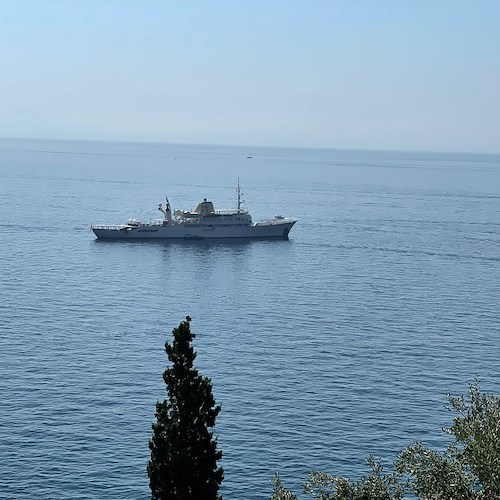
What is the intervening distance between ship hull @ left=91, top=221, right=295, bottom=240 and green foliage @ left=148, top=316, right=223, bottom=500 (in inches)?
4382

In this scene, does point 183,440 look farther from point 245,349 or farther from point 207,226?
point 207,226

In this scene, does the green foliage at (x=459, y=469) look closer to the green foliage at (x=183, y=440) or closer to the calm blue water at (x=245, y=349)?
the green foliage at (x=183, y=440)

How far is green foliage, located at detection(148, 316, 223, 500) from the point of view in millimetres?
28469

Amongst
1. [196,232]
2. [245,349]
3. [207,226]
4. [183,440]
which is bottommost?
[245,349]

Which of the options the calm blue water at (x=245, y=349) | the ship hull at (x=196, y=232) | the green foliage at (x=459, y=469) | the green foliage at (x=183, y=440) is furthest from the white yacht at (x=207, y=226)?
the green foliage at (x=459, y=469)

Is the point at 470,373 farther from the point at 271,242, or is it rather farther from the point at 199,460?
the point at 271,242

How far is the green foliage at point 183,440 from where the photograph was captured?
1121 inches

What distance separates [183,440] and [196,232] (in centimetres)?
11639

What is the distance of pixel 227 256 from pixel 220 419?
7327cm

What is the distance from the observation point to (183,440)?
1123 inches

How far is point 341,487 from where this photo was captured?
2661 cm

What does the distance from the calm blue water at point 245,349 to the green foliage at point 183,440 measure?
51.1ft

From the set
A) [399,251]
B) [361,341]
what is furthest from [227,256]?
[361,341]

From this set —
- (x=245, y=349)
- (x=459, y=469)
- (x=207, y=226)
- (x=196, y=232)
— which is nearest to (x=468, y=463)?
(x=459, y=469)
